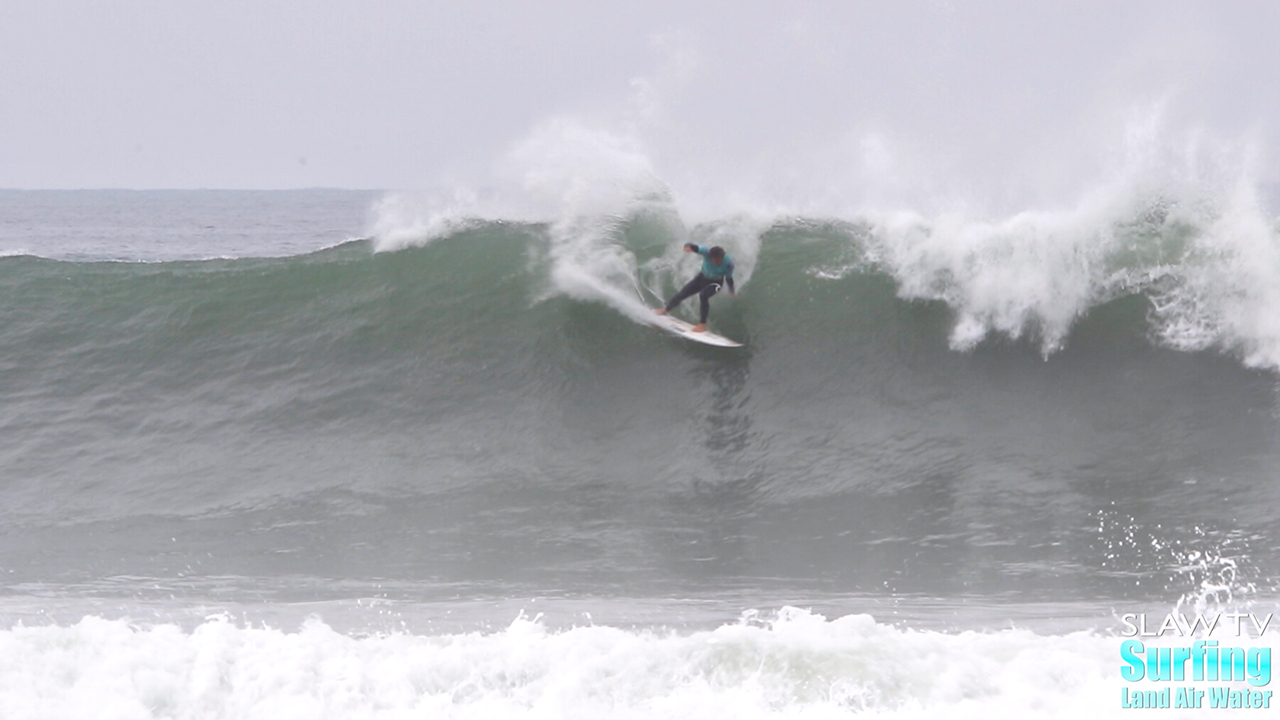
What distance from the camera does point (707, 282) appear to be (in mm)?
10133

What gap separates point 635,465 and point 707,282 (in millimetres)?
2479

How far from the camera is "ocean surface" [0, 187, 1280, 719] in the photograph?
190 inches

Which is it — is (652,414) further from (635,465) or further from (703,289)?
(703,289)

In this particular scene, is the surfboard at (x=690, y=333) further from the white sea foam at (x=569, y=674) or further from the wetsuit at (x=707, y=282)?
the white sea foam at (x=569, y=674)

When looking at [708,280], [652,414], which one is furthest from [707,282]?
[652,414]

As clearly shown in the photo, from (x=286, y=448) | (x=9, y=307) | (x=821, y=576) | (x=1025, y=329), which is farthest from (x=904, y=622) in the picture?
(x=9, y=307)

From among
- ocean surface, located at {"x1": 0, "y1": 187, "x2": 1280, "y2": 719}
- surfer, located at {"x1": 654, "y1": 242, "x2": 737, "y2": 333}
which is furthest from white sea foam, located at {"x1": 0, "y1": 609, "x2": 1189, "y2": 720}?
surfer, located at {"x1": 654, "y1": 242, "x2": 737, "y2": 333}

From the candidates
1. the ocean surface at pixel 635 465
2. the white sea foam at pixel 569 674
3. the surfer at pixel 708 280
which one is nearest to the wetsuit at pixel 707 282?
the surfer at pixel 708 280

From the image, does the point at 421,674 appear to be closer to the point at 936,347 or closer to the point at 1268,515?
the point at 1268,515

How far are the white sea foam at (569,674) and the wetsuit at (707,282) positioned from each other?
537 cm

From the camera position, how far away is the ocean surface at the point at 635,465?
482cm

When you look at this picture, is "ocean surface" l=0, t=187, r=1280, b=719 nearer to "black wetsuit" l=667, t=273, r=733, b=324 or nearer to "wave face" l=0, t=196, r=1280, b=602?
"wave face" l=0, t=196, r=1280, b=602

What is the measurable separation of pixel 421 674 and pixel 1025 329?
703 cm

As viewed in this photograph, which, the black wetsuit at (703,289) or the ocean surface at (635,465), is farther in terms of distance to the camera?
the black wetsuit at (703,289)
